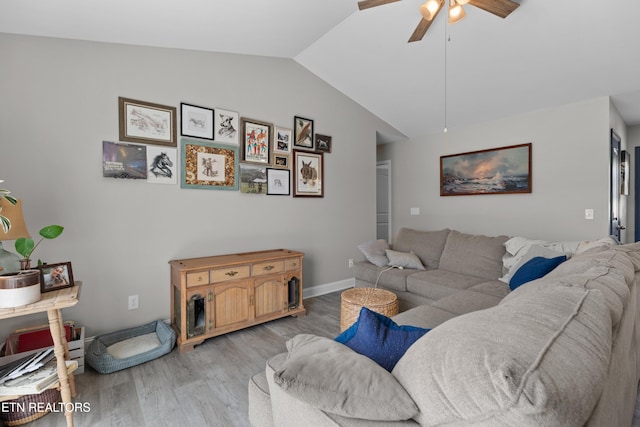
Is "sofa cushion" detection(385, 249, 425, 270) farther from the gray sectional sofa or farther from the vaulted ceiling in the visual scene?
the gray sectional sofa

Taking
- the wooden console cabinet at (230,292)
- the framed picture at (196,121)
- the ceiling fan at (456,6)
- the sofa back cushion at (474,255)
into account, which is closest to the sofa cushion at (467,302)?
the sofa back cushion at (474,255)

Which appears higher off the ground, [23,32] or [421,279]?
[23,32]

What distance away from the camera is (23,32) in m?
2.12

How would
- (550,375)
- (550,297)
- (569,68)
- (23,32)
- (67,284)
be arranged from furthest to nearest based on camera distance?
(569,68) < (23,32) < (67,284) < (550,297) < (550,375)

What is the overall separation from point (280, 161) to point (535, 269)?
266 centimetres

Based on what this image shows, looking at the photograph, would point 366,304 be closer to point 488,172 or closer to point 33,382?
point 33,382

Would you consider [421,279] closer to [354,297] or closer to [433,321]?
[354,297]

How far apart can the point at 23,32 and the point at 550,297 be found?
3.48 m

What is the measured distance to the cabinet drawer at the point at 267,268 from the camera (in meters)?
2.80

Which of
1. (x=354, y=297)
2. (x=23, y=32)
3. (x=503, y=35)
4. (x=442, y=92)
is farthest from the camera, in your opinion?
(x=442, y=92)

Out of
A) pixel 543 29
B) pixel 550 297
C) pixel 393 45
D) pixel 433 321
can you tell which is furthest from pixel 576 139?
pixel 550 297

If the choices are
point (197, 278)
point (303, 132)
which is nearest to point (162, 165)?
point (197, 278)

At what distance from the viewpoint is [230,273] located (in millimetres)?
2631

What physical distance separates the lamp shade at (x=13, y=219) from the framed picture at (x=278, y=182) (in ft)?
6.79
